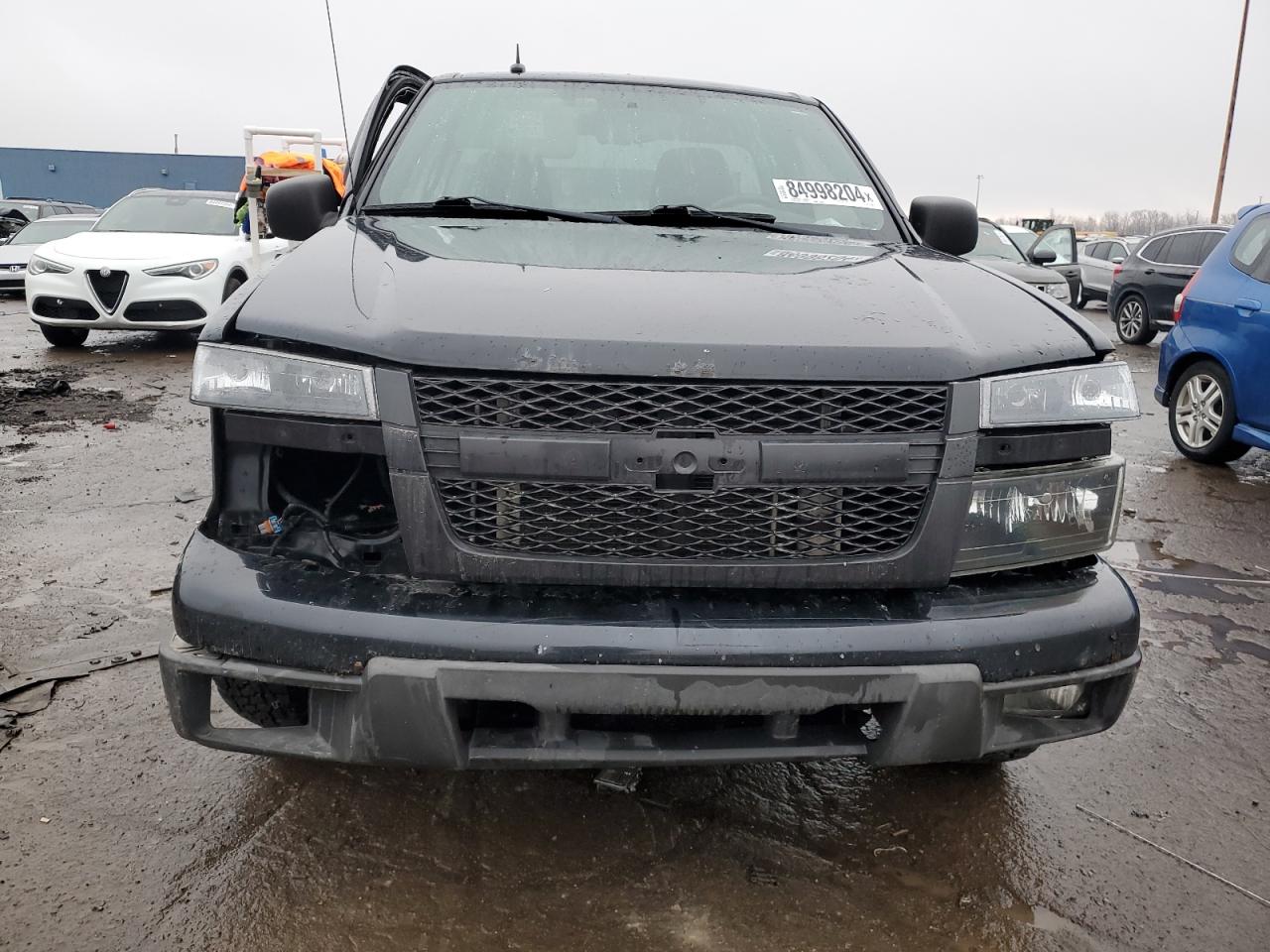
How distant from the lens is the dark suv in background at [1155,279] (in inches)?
492

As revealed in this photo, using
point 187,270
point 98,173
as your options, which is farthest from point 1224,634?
→ point 98,173

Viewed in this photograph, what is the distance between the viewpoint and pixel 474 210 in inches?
106

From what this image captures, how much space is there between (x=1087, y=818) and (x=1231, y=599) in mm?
2004

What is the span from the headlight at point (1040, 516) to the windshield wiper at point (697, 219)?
1.10 meters

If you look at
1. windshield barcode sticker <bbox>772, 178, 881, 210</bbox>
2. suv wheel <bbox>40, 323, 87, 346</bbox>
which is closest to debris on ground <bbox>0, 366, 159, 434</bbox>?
suv wheel <bbox>40, 323, 87, 346</bbox>

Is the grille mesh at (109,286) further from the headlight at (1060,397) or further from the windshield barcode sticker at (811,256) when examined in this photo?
the headlight at (1060,397)

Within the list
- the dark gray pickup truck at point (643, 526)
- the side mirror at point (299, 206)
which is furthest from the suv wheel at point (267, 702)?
the side mirror at point (299, 206)

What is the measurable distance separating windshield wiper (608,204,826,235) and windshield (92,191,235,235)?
909cm

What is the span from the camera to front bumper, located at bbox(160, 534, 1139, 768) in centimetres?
167

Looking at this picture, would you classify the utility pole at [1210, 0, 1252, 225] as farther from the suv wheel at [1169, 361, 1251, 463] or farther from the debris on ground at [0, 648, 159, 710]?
the debris on ground at [0, 648, 159, 710]

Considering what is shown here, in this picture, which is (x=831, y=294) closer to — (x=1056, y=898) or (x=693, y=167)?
(x=693, y=167)

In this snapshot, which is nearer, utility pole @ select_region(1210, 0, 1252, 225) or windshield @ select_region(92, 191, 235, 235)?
windshield @ select_region(92, 191, 235, 235)

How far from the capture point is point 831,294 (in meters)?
2.06

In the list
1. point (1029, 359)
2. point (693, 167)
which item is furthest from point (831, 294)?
point (693, 167)
